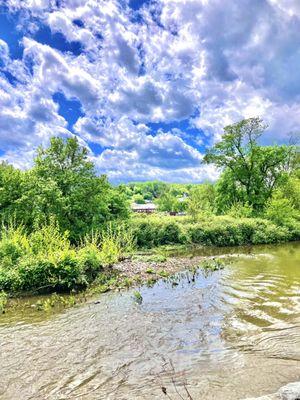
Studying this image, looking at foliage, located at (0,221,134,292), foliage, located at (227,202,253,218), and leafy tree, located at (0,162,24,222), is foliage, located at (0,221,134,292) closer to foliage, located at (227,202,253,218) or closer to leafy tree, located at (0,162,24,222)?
leafy tree, located at (0,162,24,222)

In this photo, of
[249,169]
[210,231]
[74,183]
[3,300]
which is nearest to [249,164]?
[249,169]

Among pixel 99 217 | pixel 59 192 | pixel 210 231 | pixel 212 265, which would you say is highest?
pixel 59 192

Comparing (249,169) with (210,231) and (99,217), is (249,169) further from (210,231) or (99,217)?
(99,217)

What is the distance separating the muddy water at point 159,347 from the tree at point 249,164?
113 ft

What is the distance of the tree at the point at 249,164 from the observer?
46.5m

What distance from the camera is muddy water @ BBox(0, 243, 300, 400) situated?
6.75 meters

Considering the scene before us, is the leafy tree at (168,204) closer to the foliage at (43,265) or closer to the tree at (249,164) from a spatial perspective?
the tree at (249,164)

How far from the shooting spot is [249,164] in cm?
4750

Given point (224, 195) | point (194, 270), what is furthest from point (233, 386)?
point (224, 195)

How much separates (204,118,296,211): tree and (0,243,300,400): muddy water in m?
34.5

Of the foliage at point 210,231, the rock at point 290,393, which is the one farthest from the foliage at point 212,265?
the rock at point 290,393

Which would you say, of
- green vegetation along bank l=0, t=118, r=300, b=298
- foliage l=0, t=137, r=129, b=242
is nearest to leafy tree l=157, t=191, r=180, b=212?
green vegetation along bank l=0, t=118, r=300, b=298

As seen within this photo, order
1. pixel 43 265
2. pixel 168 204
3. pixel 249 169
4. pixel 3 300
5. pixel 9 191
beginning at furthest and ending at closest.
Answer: pixel 168 204 < pixel 249 169 < pixel 9 191 < pixel 43 265 < pixel 3 300

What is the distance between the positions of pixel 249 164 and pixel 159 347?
42.8m
